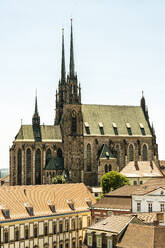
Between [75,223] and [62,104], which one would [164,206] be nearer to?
[75,223]

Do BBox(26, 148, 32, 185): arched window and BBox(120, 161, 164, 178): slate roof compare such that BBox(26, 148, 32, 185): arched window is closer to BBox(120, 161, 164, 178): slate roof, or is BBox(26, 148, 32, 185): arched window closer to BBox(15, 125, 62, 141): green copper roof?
BBox(15, 125, 62, 141): green copper roof

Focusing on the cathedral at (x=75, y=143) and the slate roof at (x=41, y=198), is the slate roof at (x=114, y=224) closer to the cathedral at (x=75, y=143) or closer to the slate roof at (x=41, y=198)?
the slate roof at (x=41, y=198)

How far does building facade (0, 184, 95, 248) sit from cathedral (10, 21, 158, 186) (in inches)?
2048

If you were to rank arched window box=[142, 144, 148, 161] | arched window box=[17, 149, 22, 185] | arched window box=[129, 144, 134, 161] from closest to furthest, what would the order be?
arched window box=[17, 149, 22, 185]
arched window box=[129, 144, 134, 161]
arched window box=[142, 144, 148, 161]

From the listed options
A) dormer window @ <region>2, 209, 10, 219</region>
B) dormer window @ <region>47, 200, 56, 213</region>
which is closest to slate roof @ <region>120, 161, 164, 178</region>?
dormer window @ <region>47, 200, 56, 213</region>

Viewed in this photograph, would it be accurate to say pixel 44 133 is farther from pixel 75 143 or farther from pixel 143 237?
pixel 143 237

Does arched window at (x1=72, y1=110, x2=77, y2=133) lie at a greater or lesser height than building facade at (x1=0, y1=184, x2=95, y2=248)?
greater

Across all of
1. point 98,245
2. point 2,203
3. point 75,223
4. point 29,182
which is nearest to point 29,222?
point 2,203

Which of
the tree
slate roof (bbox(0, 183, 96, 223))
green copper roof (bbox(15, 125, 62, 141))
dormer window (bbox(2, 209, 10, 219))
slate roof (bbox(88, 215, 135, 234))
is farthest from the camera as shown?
green copper roof (bbox(15, 125, 62, 141))

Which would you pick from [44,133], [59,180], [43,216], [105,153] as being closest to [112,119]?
[105,153]

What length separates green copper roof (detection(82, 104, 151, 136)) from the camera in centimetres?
15962

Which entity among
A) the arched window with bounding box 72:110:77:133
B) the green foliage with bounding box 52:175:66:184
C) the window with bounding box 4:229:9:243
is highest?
the arched window with bounding box 72:110:77:133

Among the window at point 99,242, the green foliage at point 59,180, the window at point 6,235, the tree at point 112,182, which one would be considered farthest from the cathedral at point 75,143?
the window at point 99,242

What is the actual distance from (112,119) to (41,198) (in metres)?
81.2
